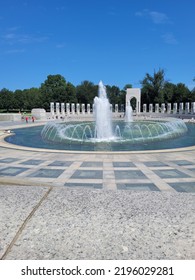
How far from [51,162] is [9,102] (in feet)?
255

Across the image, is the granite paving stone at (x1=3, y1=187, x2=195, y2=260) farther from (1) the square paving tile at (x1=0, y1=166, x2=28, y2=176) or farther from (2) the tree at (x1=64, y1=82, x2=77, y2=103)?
(2) the tree at (x1=64, y1=82, x2=77, y2=103)

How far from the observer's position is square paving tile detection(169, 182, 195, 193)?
652 centimetres

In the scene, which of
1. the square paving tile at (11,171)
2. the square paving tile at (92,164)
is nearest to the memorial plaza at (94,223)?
the square paving tile at (92,164)

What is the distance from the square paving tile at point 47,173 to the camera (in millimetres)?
8266

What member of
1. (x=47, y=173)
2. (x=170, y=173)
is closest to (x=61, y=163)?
(x=47, y=173)

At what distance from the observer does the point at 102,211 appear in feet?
12.7

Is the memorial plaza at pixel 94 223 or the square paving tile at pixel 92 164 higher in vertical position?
the memorial plaza at pixel 94 223

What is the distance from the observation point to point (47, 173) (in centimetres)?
859

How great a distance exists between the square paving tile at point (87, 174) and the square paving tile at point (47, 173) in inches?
23.4

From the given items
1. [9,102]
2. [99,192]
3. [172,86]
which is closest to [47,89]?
[9,102]

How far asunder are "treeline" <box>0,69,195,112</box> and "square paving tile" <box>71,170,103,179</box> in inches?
2399

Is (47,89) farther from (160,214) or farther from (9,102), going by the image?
(160,214)

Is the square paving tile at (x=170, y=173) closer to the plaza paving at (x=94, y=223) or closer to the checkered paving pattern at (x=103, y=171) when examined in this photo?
the checkered paving pattern at (x=103, y=171)

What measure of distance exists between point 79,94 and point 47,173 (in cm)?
7291
